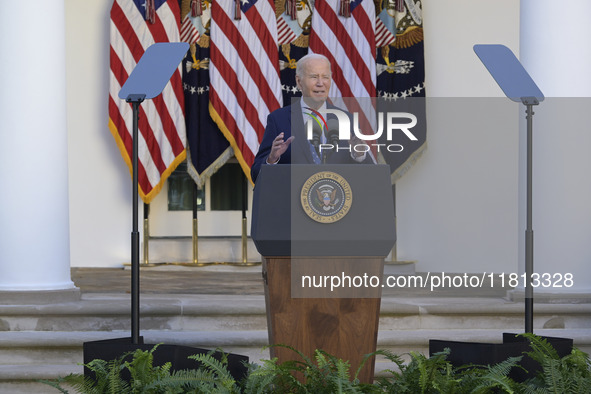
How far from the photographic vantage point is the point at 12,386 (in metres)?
4.77

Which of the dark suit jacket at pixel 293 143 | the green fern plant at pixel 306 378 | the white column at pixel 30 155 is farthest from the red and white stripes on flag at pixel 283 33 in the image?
the green fern plant at pixel 306 378

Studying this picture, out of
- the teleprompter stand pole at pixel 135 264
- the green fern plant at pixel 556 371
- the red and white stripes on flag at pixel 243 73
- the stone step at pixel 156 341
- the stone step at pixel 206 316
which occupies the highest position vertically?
the red and white stripes on flag at pixel 243 73

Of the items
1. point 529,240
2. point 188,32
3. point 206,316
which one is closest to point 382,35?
point 188,32

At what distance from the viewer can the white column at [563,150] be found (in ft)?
19.0

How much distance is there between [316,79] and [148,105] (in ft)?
15.1

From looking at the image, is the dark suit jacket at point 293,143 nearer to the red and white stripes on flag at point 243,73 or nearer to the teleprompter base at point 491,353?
the teleprompter base at point 491,353

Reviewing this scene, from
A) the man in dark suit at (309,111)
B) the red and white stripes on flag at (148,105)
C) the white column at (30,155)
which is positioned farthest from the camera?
the red and white stripes on flag at (148,105)

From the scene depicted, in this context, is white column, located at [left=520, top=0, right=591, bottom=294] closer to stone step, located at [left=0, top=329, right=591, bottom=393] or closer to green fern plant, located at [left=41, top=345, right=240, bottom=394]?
stone step, located at [left=0, top=329, right=591, bottom=393]

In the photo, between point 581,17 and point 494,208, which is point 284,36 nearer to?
point 494,208

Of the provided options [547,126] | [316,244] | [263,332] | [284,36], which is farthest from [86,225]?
[316,244]

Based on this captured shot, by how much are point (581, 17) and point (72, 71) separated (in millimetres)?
4727

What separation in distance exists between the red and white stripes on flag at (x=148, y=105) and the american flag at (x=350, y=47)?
1.36 m

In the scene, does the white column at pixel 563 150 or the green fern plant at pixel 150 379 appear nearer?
the green fern plant at pixel 150 379

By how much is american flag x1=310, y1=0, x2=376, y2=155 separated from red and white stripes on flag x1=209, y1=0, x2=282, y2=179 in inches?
17.2
